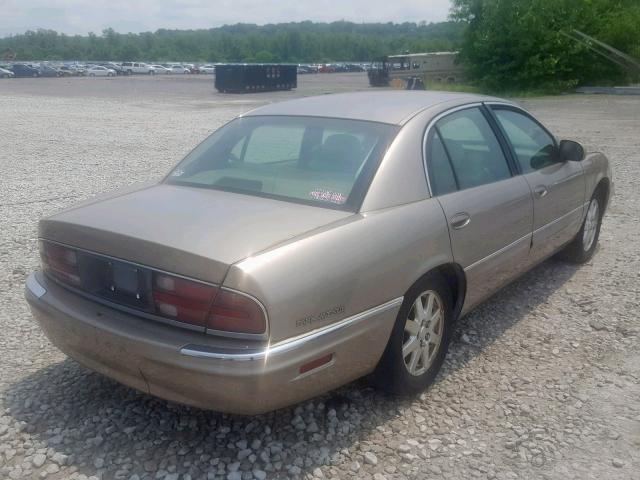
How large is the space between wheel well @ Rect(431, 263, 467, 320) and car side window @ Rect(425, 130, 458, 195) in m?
0.41

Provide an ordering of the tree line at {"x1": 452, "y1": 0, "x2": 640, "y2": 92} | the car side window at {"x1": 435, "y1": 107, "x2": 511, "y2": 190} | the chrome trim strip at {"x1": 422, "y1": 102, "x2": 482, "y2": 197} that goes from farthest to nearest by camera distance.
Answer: the tree line at {"x1": 452, "y1": 0, "x2": 640, "y2": 92}, the car side window at {"x1": 435, "y1": 107, "x2": 511, "y2": 190}, the chrome trim strip at {"x1": 422, "y1": 102, "x2": 482, "y2": 197}

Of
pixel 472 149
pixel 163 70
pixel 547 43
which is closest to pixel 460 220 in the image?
pixel 472 149

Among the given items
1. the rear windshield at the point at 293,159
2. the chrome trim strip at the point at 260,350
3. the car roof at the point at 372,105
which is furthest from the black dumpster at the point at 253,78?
the chrome trim strip at the point at 260,350

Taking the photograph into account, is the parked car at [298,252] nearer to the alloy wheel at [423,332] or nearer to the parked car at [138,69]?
the alloy wheel at [423,332]

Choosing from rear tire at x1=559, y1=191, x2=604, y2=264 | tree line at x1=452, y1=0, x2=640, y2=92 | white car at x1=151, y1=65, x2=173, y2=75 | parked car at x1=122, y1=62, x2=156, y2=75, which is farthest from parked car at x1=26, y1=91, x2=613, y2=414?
white car at x1=151, y1=65, x2=173, y2=75

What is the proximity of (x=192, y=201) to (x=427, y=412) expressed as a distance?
162cm

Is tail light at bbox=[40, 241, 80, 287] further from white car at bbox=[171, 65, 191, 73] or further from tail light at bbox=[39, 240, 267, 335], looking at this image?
white car at bbox=[171, 65, 191, 73]

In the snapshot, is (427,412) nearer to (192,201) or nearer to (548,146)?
(192,201)

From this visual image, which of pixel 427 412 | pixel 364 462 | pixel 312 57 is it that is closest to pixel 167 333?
pixel 364 462

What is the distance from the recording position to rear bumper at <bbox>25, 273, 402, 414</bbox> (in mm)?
2684

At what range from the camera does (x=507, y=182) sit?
14.0 ft

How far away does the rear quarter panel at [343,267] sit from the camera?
2.69 m

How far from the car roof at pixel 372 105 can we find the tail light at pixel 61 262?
5.24 feet

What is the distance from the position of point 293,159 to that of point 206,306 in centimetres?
142
